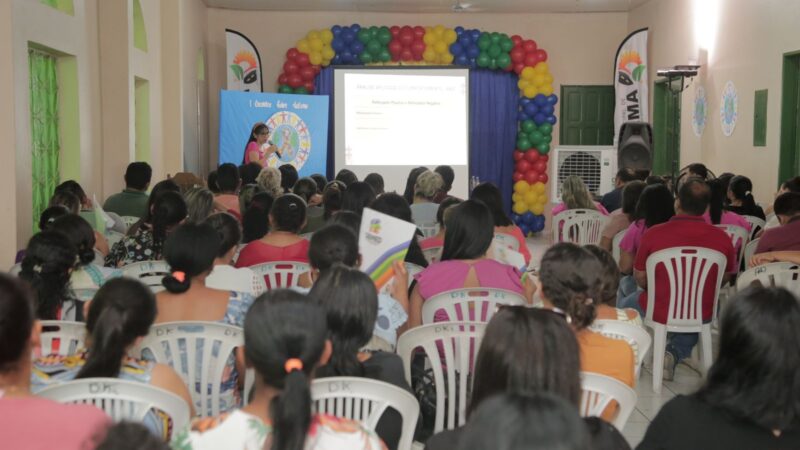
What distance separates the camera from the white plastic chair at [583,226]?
734 centimetres

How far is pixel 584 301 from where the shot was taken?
2758mm

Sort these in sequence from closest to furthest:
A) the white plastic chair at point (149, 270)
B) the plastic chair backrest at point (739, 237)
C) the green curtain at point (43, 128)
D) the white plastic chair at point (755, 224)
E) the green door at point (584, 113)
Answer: the white plastic chair at point (149, 270)
the plastic chair backrest at point (739, 237)
the white plastic chair at point (755, 224)
the green curtain at point (43, 128)
the green door at point (584, 113)

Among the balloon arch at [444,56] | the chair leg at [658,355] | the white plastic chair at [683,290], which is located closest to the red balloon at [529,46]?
the balloon arch at [444,56]

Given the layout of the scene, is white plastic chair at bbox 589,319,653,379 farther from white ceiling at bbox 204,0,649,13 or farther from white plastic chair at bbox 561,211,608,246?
white ceiling at bbox 204,0,649,13

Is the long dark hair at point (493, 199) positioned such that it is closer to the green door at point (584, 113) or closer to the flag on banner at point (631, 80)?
the flag on banner at point (631, 80)

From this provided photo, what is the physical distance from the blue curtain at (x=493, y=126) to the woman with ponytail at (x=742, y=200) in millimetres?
6641

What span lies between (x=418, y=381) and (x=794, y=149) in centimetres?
620

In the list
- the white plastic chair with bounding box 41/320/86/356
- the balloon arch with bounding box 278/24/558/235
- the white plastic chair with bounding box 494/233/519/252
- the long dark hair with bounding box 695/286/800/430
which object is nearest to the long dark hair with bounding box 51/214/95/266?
the white plastic chair with bounding box 41/320/86/356

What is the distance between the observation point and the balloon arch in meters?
12.7

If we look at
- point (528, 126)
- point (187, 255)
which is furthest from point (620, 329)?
point (528, 126)

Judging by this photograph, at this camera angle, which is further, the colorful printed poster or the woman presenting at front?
the woman presenting at front

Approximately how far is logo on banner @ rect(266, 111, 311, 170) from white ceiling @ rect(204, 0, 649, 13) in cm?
177

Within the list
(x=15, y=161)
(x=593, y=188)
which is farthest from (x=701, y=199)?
(x=593, y=188)

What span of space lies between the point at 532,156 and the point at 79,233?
981 cm
